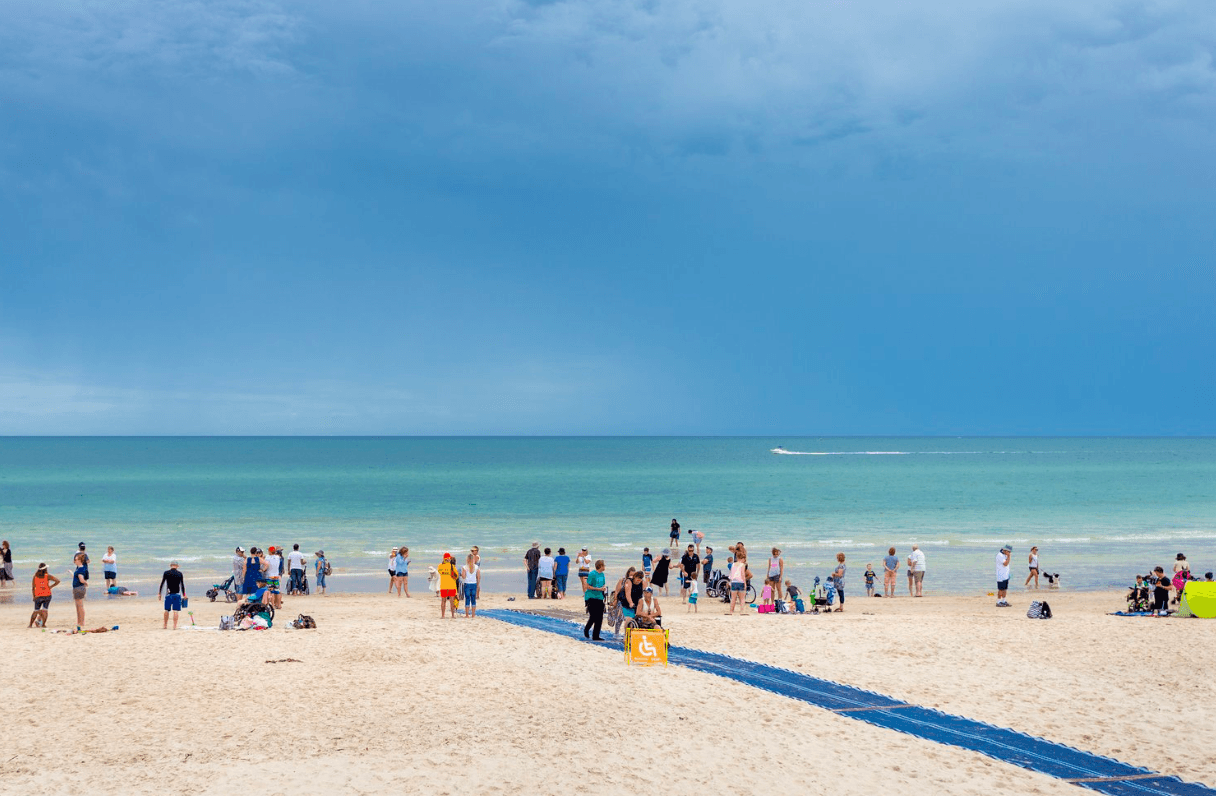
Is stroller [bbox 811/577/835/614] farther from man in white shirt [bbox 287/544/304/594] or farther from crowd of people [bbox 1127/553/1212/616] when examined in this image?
man in white shirt [bbox 287/544/304/594]

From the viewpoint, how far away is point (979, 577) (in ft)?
103

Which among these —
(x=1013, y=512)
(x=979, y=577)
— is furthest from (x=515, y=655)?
(x=1013, y=512)

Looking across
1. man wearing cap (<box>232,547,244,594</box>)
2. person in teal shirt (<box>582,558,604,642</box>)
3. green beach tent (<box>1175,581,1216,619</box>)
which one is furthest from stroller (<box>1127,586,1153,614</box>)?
man wearing cap (<box>232,547,244,594</box>)

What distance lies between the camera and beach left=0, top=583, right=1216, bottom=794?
995 centimetres

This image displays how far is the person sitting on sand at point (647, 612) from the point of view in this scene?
15570mm

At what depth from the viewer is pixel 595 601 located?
56.6 ft

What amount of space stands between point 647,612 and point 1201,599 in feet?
41.9

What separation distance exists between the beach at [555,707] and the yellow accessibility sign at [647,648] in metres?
0.32

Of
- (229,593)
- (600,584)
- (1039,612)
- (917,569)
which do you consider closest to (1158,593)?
(1039,612)

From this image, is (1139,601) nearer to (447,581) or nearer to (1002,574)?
(1002,574)

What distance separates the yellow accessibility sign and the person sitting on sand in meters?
0.39

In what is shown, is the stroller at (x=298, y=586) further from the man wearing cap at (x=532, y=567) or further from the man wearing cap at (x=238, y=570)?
the man wearing cap at (x=532, y=567)

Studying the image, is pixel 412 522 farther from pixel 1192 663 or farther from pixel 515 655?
pixel 1192 663

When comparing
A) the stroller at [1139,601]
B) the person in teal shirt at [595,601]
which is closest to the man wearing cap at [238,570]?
the person in teal shirt at [595,601]
